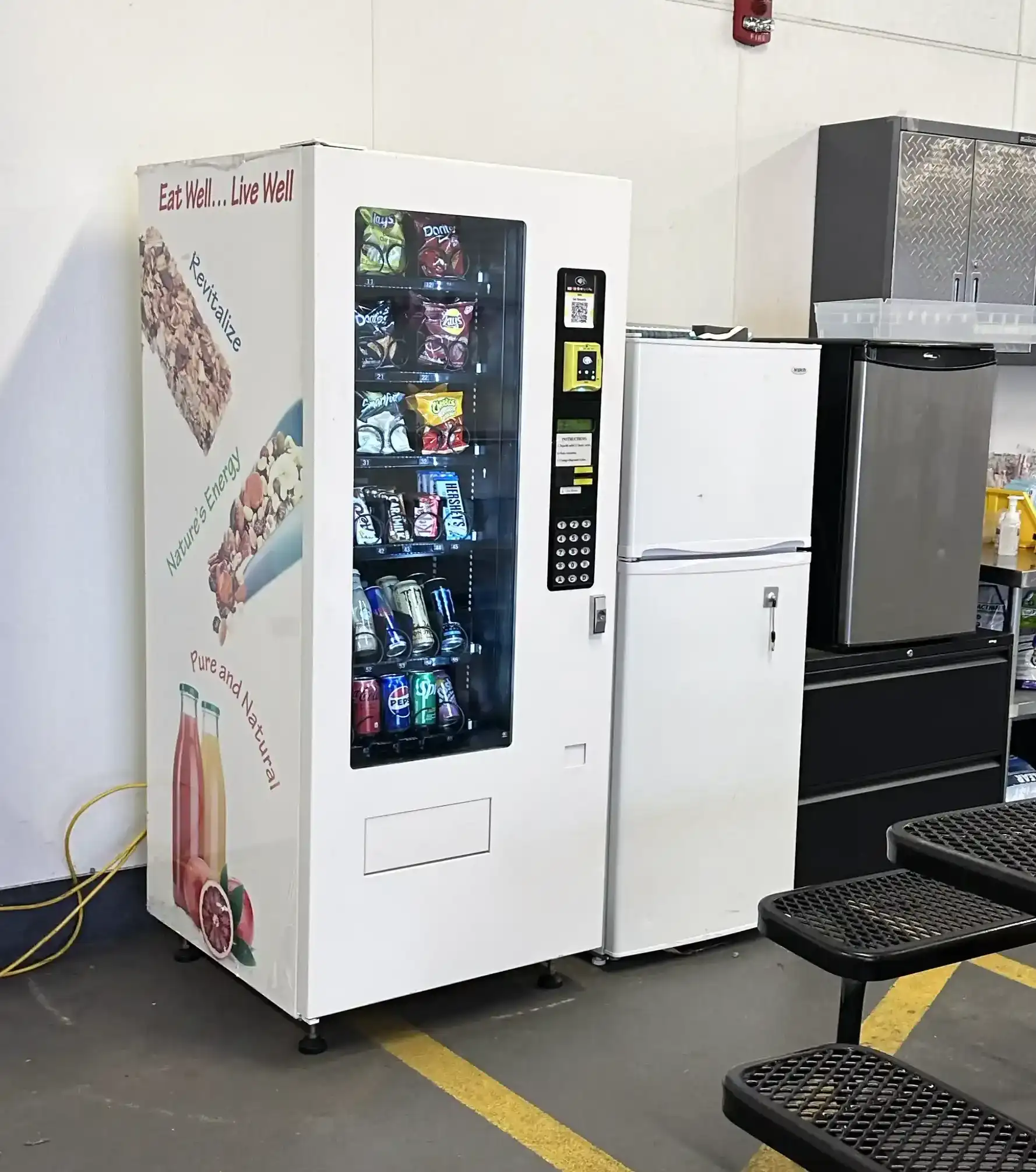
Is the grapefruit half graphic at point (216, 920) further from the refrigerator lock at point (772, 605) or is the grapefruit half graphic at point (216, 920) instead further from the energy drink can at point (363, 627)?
the refrigerator lock at point (772, 605)

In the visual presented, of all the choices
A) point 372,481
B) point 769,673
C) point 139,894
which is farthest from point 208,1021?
point 769,673

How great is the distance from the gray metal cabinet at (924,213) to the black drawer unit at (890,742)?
4.18ft

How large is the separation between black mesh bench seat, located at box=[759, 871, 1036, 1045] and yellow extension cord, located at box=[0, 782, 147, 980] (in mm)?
1861

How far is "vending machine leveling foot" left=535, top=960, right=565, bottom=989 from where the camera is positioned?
3807 mm

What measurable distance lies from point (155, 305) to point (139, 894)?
163cm

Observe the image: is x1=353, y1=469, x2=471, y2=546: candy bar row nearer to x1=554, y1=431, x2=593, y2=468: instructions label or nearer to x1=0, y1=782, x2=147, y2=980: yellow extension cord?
x1=554, y1=431, x2=593, y2=468: instructions label

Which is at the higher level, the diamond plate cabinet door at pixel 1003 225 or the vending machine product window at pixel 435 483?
the diamond plate cabinet door at pixel 1003 225

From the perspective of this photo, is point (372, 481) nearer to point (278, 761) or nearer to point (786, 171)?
point (278, 761)

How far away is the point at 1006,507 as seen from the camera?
5.27 m

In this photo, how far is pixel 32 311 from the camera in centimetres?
374

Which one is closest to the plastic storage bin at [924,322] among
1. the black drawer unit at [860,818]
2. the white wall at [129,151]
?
the white wall at [129,151]

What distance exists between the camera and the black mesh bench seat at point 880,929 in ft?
9.41

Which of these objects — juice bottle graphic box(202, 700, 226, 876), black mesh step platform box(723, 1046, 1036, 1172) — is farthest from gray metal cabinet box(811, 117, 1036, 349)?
black mesh step platform box(723, 1046, 1036, 1172)

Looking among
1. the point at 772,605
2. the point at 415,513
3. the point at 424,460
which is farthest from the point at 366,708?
the point at 772,605
